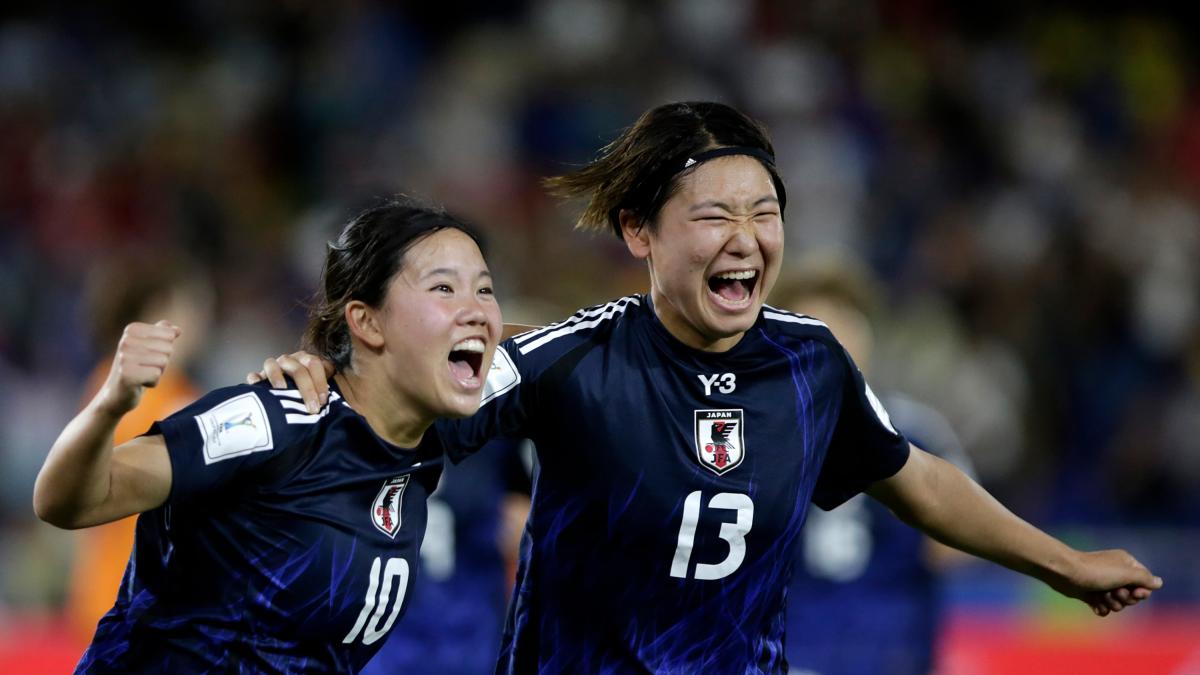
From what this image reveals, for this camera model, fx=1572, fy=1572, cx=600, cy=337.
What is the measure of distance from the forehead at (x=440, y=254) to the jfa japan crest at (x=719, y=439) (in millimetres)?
563

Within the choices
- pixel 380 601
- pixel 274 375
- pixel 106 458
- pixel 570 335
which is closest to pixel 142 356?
pixel 106 458

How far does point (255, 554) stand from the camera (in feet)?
9.43

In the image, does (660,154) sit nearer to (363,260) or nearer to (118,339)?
(363,260)

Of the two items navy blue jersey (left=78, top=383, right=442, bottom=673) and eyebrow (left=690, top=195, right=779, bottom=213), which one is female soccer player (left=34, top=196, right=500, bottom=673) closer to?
navy blue jersey (left=78, top=383, right=442, bottom=673)

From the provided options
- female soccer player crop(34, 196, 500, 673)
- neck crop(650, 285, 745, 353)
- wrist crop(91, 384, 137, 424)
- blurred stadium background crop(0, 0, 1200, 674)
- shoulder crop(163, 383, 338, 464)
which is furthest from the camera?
blurred stadium background crop(0, 0, 1200, 674)

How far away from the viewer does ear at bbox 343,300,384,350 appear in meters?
3.09

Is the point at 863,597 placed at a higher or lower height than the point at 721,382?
lower

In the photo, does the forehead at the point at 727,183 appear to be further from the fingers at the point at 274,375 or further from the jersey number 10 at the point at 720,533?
the fingers at the point at 274,375

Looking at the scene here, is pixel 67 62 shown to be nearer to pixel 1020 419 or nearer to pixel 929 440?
pixel 1020 419

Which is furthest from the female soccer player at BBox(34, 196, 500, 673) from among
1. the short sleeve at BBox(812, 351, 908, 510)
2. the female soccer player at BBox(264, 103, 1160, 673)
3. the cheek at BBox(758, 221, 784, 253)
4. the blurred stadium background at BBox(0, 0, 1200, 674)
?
the blurred stadium background at BBox(0, 0, 1200, 674)

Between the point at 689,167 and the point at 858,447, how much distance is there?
73cm

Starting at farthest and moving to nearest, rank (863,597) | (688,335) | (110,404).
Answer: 1. (863,597)
2. (688,335)
3. (110,404)

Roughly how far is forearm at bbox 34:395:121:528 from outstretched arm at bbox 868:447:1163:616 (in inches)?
67.1

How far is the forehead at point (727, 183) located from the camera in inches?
125
